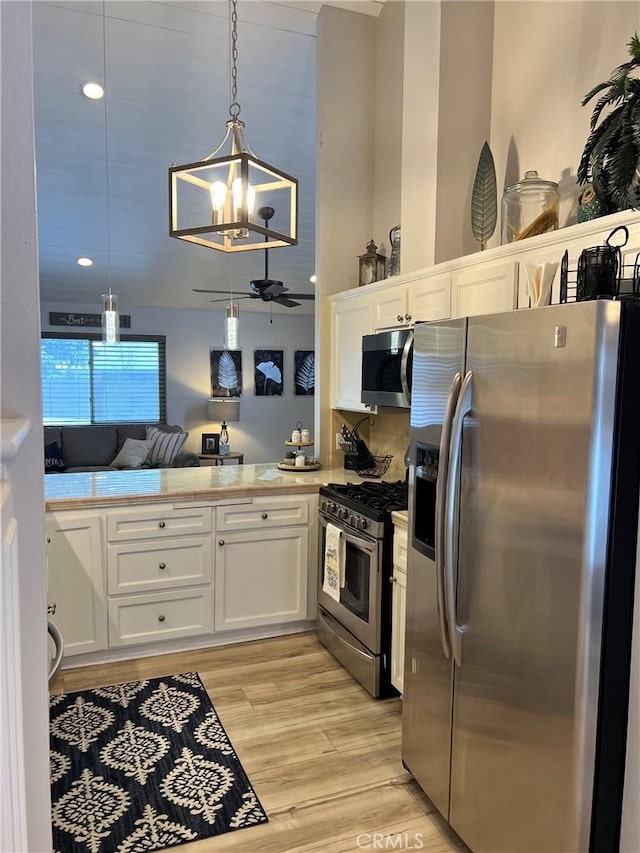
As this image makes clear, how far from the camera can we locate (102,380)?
26.6 feet

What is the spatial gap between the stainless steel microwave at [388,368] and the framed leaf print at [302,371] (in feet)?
18.9

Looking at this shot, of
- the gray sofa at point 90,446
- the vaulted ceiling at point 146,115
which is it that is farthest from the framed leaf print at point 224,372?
the vaulted ceiling at point 146,115

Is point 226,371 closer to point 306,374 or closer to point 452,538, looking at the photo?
point 306,374

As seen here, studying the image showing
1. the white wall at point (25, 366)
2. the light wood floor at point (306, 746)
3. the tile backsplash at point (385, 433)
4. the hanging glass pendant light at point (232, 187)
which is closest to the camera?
the white wall at point (25, 366)

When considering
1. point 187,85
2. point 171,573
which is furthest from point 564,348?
point 187,85

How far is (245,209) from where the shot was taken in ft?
7.32

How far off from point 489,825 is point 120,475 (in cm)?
278

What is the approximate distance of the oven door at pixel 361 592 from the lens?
2.85m

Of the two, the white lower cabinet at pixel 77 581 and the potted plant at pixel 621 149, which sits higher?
the potted plant at pixel 621 149

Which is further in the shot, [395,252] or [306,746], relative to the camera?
[395,252]

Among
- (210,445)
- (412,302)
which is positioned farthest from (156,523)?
(210,445)

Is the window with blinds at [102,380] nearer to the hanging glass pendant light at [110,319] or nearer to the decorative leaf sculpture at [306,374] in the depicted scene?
the decorative leaf sculpture at [306,374]

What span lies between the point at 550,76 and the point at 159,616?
329cm

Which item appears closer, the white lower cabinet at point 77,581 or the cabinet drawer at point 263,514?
the white lower cabinet at point 77,581
